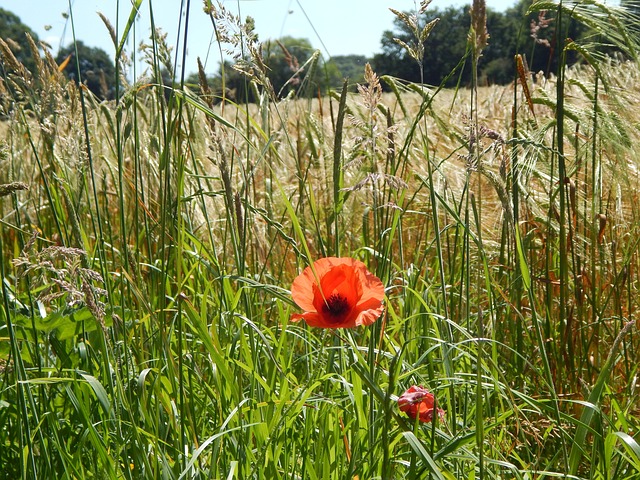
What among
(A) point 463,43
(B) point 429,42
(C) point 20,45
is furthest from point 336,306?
(A) point 463,43

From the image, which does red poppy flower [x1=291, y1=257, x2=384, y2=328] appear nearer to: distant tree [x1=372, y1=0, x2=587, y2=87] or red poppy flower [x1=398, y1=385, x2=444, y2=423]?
red poppy flower [x1=398, y1=385, x2=444, y2=423]

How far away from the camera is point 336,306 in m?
0.95

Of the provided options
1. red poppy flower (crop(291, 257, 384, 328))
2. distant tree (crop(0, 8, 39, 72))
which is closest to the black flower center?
red poppy flower (crop(291, 257, 384, 328))

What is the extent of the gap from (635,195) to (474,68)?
3.58 ft

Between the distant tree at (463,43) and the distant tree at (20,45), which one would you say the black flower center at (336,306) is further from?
the distant tree at (20,45)

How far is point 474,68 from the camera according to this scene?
3.10 feet

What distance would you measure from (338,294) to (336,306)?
0.05 ft

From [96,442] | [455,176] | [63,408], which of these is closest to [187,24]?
[96,442]

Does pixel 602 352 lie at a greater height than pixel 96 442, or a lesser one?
lesser

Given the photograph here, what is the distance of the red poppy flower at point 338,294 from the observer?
0.89 metres

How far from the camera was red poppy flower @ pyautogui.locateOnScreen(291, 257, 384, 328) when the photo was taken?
2.91 feet

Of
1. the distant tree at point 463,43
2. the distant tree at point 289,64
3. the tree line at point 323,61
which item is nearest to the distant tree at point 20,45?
the tree line at point 323,61

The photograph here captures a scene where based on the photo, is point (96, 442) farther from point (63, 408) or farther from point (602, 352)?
point (602, 352)

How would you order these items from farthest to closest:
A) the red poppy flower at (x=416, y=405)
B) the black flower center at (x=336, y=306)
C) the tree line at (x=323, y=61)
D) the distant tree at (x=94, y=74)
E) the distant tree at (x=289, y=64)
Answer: the distant tree at (x=94, y=74)
the distant tree at (x=289, y=64)
the tree line at (x=323, y=61)
the black flower center at (x=336, y=306)
the red poppy flower at (x=416, y=405)
